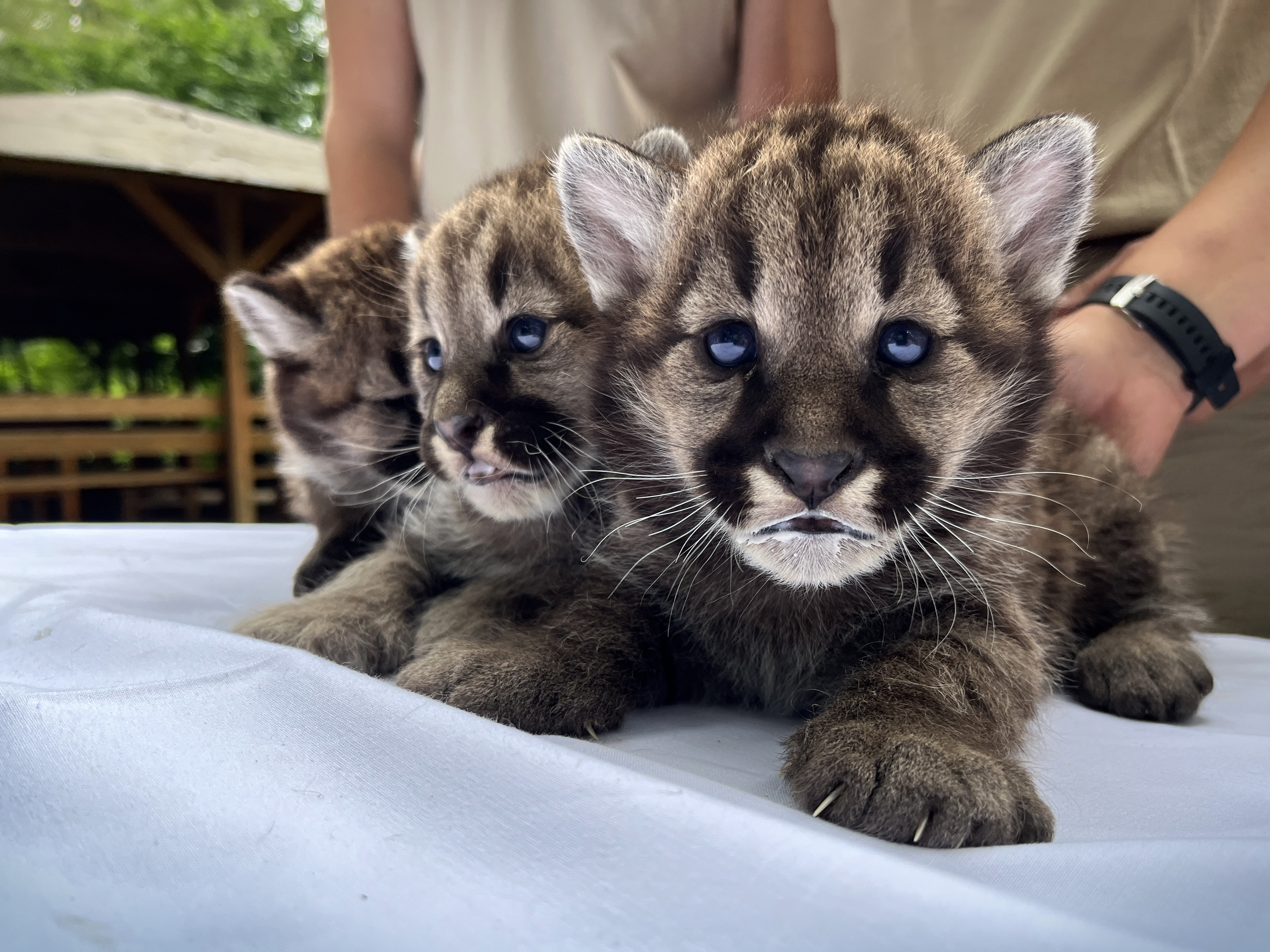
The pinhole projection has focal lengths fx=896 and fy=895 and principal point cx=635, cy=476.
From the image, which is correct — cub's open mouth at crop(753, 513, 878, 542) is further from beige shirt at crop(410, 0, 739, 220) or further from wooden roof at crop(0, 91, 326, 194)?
wooden roof at crop(0, 91, 326, 194)

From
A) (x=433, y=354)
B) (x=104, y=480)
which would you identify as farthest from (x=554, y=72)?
(x=104, y=480)

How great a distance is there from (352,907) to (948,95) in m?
2.66

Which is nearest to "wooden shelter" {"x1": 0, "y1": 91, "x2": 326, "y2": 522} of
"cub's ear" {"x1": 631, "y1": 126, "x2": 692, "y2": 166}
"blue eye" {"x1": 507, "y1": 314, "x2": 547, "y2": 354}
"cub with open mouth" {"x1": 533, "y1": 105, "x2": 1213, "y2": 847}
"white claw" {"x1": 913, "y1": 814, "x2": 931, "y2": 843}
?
"cub's ear" {"x1": 631, "y1": 126, "x2": 692, "y2": 166}

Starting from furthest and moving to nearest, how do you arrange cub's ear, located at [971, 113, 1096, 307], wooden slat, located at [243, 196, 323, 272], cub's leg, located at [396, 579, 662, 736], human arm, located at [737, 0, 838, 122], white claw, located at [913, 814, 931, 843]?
wooden slat, located at [243, 196, 323, 272] < human arm, located at [737, 0, 838, 122] < cub's ear, located at [971, 113, 1096, 307] < cub's leg, located at [396, 579, 662, 736] < white claw, located at [913, 814, 931, 843]

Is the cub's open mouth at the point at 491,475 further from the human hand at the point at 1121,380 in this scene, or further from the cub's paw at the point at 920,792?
the human hand at the point at 1121,380

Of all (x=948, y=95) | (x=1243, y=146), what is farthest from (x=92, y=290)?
(x=1243, y=146)

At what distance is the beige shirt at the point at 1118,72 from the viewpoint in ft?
7.98

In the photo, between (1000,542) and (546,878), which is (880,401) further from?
(546,878)

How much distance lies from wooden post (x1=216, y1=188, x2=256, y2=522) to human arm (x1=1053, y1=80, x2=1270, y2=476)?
842 cm

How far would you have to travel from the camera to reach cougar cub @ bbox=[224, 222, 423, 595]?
2.29 m

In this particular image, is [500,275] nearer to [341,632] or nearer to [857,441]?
[341,632]

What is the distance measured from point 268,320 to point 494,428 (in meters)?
1.16

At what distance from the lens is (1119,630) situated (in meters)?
1.95

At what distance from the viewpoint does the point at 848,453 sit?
1.15 metres
